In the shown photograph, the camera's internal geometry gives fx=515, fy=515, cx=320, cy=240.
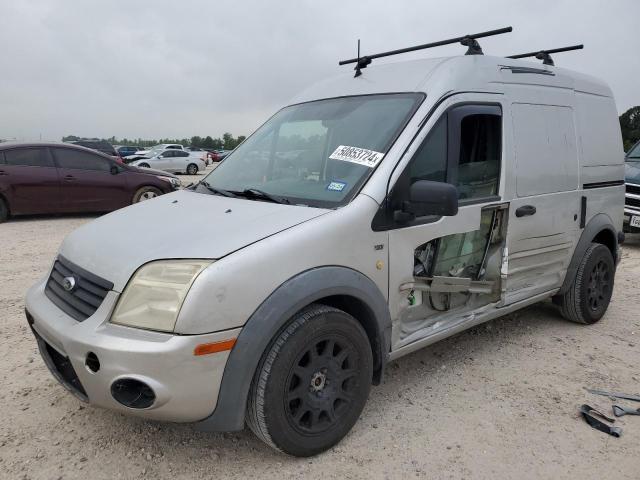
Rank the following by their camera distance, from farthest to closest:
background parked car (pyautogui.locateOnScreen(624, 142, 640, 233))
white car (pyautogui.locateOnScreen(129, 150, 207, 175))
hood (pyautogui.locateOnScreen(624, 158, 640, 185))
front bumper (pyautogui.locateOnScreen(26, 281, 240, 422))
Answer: white car (pyautogui.locateOnScreen(129, 150, 207, 175)) < hood (pyautogui.locateOnScreen(624, 158, 640, 185)) < background parked car (pyautogui.locateOnScreen(624, 142, 640, 233)) < front bumper (pyautogui.locateOnScreen(26, 281, 240, 422))

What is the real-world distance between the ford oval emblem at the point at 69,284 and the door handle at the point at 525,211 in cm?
286

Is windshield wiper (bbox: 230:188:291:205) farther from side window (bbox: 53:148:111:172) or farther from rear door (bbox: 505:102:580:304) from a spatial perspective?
side window (bbox: 53:148:111:172)

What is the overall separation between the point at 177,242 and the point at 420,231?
4.49 ft

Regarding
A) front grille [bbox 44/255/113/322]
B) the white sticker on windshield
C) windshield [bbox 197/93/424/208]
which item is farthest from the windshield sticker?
front grille [bbox 44/255/113/322]

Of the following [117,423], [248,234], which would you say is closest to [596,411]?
[248,234]

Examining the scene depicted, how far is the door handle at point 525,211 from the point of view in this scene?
3.65 m

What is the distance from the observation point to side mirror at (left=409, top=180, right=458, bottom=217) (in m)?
2.61

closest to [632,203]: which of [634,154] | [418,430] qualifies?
[634,154]

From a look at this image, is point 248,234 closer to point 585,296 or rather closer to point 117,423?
point 117,423

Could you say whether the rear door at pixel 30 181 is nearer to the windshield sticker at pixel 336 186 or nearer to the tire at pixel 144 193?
the tire at pixel 144 193

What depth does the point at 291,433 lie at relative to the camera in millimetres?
2496

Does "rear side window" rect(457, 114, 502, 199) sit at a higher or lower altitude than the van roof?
lower

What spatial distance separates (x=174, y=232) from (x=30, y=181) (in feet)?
27.2

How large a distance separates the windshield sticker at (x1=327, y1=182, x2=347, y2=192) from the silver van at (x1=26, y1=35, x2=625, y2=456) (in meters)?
0.02
